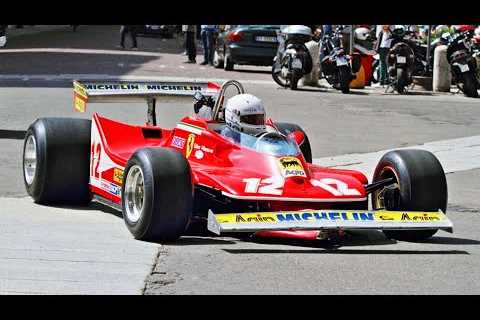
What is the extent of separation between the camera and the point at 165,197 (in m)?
9.94

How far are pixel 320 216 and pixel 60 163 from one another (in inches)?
125

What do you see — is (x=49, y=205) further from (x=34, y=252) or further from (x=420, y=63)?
(x=420, y=63)

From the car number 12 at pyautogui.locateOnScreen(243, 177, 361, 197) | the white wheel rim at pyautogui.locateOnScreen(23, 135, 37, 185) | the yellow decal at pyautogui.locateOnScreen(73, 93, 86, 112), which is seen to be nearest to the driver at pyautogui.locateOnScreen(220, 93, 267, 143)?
the car number 12 at pyautogui.locateOnScreen(243, 177, 361, 197)

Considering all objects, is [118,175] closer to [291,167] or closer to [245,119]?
[245,119]

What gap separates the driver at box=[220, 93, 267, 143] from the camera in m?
11.2

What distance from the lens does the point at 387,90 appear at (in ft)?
87.8

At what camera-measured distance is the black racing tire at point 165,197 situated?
32.6 ft

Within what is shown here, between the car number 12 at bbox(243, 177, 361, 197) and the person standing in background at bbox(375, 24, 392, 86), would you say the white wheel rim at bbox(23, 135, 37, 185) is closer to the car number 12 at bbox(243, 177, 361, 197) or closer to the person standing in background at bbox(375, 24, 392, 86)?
the car number 12 at bbox(243, 177, 361, 197)

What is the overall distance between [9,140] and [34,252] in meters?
7.58

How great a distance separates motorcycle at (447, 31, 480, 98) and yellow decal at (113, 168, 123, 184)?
1511 centimetres

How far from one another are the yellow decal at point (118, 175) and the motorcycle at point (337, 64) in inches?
589
